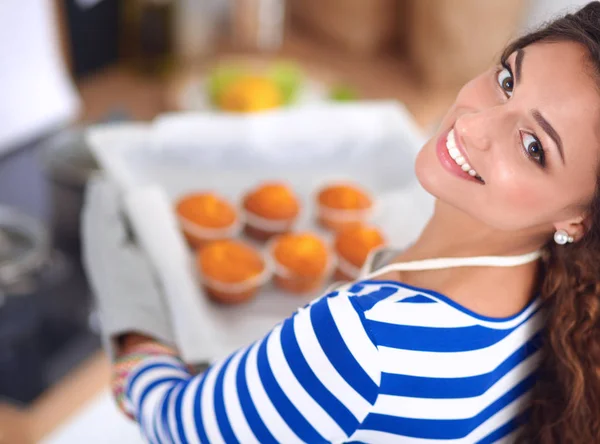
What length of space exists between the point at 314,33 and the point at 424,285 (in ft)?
5.12

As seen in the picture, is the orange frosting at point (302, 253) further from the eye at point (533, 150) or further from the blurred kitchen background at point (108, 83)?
the eye at point (533, 150)

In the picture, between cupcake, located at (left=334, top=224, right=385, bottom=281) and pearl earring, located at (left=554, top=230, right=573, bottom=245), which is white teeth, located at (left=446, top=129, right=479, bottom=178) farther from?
cupcake, located at (left=334, top=224, right=385, bottom=281)

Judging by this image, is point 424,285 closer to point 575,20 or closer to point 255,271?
point 575,20

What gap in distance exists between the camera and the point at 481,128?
48cm

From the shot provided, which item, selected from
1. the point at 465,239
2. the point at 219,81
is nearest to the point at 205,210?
the point at 465,239

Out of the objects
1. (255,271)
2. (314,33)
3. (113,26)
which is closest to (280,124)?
(255,271)

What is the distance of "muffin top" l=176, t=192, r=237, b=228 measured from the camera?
2.92ft

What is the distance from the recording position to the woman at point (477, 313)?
0.47 metres

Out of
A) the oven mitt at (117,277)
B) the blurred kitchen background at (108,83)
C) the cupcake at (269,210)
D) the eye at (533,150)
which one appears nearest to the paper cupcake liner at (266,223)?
the cupcake at (269,210)

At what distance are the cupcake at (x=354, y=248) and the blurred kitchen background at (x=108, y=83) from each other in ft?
0.82

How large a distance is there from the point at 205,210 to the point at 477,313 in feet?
1.49

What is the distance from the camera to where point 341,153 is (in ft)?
3.30

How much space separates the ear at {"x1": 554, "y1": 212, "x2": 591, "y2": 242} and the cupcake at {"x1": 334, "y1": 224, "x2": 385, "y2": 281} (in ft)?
1.23

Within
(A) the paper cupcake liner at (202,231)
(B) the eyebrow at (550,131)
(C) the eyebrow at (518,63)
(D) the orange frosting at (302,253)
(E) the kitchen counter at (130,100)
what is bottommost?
(E) the kitchen counter at (130,100)
